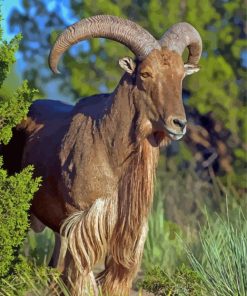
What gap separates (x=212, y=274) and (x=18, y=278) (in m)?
1.64

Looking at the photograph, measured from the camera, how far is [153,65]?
7.62m

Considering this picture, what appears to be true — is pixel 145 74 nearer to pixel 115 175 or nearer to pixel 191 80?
pixel 115 175

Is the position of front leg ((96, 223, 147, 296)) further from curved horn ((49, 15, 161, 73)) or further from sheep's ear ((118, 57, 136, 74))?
curved horn ((49, 15, 161, 73))

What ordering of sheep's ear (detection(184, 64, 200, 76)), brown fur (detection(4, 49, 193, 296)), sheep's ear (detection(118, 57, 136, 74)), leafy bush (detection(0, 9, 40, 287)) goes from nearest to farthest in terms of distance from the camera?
leafy bush (detection(0, 9, 40, 287)) → brown fur (detection(4, 49, 193, 296)) → sheep's ear (detection(118, 57, 136, 74)) → sheep's ear (detection(184, 64, 200, 76))

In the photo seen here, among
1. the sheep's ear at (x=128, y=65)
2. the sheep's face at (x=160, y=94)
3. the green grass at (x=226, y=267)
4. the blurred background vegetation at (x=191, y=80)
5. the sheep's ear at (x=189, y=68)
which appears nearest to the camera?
the green grass at (x=226, y=267)

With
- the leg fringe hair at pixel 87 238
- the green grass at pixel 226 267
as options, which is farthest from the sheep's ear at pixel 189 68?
the green grass at pixel 226 267

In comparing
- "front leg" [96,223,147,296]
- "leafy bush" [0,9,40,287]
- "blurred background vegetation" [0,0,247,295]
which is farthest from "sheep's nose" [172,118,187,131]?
"blurred background vegetation" [0,0,247,295]

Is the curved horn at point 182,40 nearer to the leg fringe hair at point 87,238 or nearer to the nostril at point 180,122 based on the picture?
the nostril at point 180,122

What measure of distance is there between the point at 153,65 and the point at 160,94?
30 cm

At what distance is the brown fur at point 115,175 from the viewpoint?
300 inches

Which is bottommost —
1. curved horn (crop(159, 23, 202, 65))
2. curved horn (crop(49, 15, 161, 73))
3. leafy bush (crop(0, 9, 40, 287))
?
leafy bush (crop(0, 9, 40, 287))

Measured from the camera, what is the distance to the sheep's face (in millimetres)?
7340

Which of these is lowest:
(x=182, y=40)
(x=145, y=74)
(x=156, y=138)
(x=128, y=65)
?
(x=156, y=138)

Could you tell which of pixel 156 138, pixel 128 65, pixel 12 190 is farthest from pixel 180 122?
pixel 12 190
